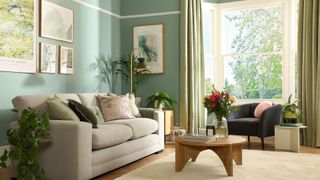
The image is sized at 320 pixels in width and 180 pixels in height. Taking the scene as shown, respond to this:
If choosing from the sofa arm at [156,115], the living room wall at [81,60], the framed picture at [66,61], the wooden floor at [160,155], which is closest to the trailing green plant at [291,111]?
the wooden floor at [160,155]

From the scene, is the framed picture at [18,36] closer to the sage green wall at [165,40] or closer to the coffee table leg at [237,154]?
the sage green wall at [165,40]

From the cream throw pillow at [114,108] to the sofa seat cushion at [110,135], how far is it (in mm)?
565

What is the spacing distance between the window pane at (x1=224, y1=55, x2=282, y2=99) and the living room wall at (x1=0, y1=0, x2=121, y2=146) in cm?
220

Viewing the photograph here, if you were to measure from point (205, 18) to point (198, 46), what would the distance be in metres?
0.67

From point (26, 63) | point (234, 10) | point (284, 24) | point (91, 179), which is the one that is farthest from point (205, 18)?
point (91, 179)

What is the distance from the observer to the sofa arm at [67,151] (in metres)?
2.93

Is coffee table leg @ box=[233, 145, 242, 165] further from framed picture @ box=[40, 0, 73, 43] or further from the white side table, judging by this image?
framed picture @ box=[40, 0, 73, 43]

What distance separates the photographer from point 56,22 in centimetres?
468

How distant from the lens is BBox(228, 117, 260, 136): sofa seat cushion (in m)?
4.85

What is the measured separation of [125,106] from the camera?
4477 mm

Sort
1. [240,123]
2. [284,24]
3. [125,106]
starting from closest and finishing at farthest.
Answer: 1. [125,106]
2. [240,123]
3. [284,24]

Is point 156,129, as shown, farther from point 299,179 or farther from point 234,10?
point 234,10

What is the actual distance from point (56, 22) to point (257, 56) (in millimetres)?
3602

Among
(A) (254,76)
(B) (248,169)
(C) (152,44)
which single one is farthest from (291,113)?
(C) (152,44)
